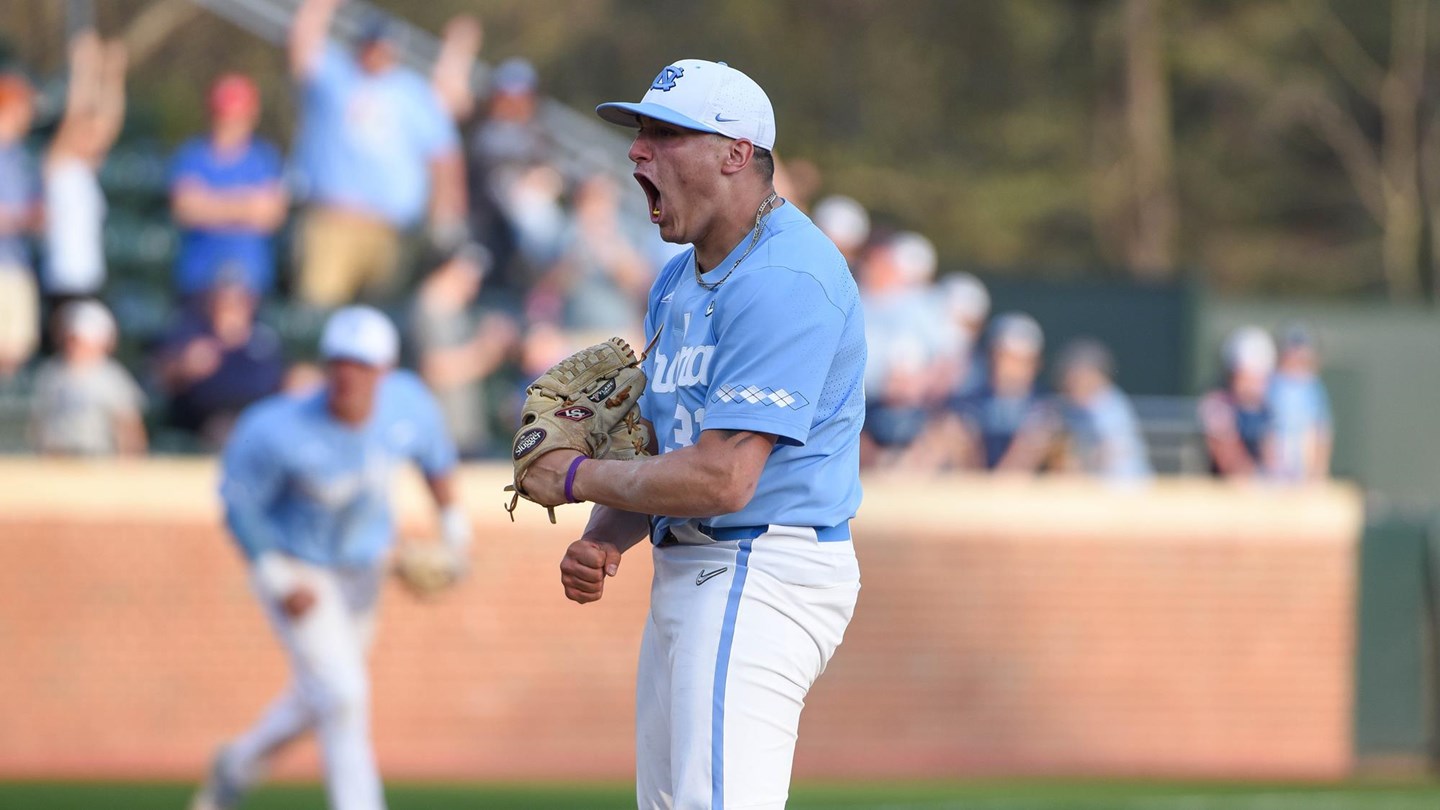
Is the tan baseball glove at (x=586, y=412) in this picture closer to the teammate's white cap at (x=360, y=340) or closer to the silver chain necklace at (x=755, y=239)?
the silver chain necklace at (x=755, y=239)

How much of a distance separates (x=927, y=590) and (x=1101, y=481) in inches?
57.7

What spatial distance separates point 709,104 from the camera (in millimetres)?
4762

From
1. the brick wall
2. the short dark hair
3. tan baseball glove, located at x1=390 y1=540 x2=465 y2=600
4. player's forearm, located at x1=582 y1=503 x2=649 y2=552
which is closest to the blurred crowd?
the brick wall

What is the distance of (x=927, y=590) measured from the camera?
1456 cm

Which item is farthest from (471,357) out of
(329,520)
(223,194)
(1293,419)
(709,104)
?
(709,104)

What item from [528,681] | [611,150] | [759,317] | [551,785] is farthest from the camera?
[611,150]

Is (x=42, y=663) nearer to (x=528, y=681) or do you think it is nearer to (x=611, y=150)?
(x=528, y=681)

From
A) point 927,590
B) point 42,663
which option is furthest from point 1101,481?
point 42,663

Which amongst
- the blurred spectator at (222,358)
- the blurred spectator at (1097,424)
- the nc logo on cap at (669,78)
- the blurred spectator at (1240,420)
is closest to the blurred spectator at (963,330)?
the blurred spectator at (1097,424)

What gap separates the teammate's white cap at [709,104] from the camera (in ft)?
15.6

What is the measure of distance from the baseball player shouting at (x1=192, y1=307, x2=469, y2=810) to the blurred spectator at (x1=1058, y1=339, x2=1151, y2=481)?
19.5ft

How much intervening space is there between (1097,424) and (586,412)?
9827mm

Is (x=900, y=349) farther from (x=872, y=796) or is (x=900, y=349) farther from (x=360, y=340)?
(x=360, y=340)

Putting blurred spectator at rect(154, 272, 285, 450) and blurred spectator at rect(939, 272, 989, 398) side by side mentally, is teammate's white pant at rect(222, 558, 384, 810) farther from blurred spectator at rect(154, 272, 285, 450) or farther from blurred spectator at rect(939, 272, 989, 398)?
blurred spectator at rect(939, 272, 989, 398)
